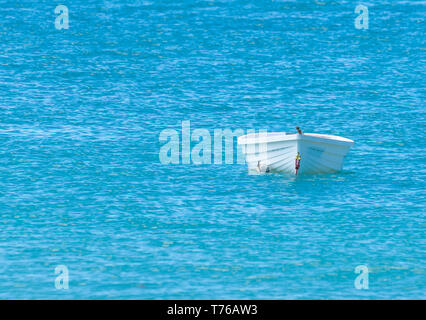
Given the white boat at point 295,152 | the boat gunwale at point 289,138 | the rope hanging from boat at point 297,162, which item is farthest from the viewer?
the rope hanging from boat at point 297,162

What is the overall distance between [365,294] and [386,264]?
4.82 meters

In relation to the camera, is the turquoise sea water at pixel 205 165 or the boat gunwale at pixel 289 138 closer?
the turquoise sea water at pixel 205 165

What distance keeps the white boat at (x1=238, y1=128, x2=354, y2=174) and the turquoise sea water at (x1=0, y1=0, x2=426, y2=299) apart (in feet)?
2.93

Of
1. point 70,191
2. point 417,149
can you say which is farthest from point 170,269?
point 417,149

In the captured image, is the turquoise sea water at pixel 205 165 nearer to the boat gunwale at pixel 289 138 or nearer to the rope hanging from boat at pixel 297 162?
the rope hanging from boat at pixel 297 162

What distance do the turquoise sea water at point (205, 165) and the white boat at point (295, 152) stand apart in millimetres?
893

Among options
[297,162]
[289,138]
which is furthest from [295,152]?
[289,138]

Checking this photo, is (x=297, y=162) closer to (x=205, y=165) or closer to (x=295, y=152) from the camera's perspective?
(x=295, y=152)

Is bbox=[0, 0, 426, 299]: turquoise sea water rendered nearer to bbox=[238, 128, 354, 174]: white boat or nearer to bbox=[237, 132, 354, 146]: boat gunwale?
bbox=[238, 128, 354, 174]: white boat

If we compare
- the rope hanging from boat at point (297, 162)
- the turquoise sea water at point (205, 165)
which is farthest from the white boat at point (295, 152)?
the turquoise sea water at point (205, 165)

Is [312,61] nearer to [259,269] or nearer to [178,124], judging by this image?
[178,124]

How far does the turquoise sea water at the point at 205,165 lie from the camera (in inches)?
1960

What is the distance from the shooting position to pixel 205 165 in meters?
70.3

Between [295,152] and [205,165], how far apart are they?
827 cm
